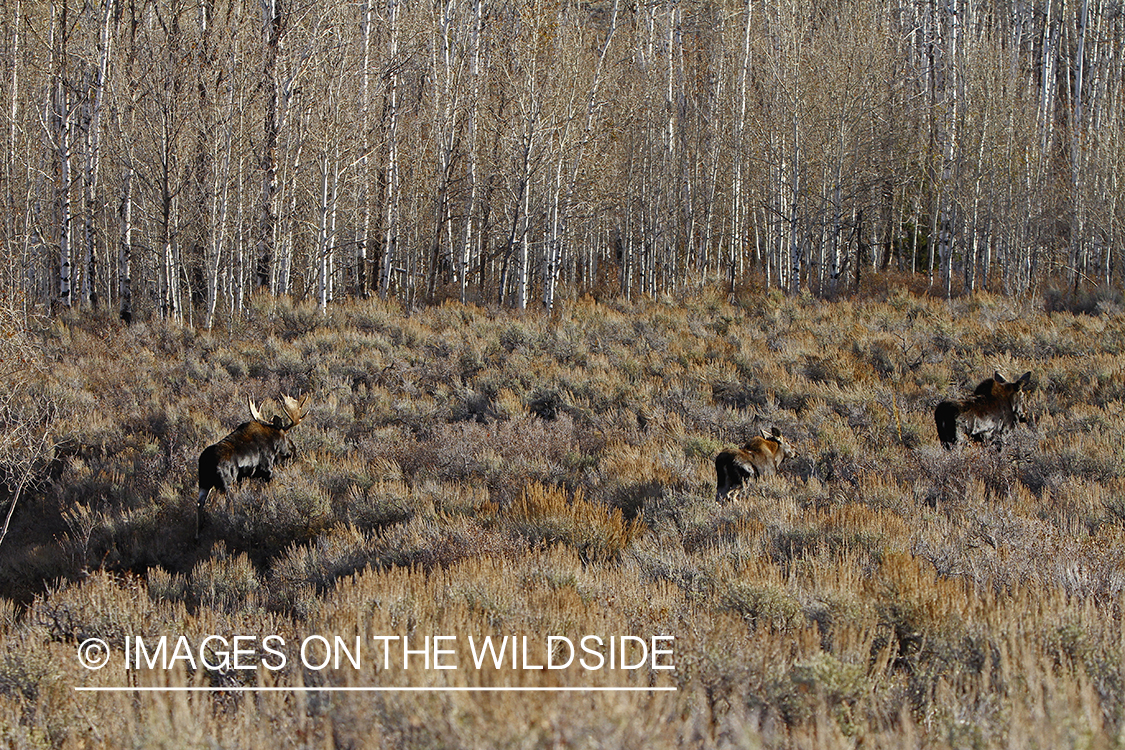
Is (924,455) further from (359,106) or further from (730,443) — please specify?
(359,106)

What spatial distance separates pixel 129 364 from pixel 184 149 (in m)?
7.80

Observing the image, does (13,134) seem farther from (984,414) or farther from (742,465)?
(984,414)

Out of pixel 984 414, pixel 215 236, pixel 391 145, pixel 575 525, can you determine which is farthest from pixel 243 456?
pixel 391 145

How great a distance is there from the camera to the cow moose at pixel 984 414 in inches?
296

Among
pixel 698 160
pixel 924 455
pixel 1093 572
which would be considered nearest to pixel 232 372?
pixel 924 455

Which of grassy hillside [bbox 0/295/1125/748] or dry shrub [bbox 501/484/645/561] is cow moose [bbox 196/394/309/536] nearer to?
grassy hillside [bbox 0/295/1125/748]

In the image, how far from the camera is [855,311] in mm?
14984

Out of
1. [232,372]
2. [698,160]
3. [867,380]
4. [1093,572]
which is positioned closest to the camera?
[1093,572]

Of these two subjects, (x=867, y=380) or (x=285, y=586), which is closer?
(x=285, y=586)

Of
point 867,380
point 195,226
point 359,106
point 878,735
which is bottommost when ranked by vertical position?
point 878,735

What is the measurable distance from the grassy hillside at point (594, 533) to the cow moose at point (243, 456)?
215mm

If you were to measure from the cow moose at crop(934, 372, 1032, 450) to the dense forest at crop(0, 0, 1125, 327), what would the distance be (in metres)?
10.6

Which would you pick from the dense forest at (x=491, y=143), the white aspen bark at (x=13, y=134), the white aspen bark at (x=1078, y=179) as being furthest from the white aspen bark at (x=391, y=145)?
the white aspen bark at (x=1078, y=179)

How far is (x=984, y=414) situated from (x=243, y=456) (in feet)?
24.0
